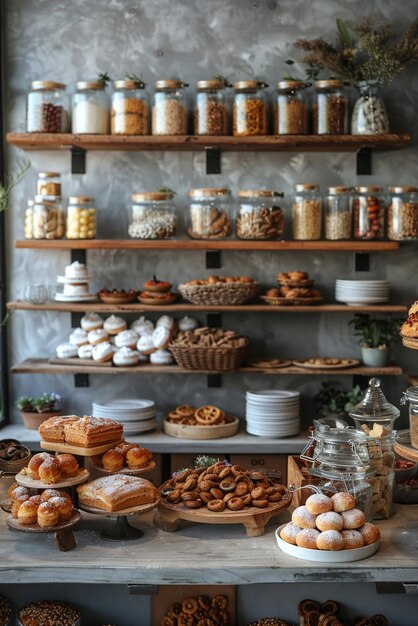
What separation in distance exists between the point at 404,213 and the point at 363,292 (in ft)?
1.58

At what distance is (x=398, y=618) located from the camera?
3.08 metres

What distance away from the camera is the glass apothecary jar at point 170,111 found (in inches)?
187

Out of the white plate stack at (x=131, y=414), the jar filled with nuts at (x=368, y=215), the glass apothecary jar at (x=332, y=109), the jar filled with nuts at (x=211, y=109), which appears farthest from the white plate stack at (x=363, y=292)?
the white plate stack at (x=131, y=414)

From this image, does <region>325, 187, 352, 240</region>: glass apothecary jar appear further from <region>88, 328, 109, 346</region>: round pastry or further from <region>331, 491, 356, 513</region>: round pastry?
<region>331, 491, 356, 513</region>: round pastry

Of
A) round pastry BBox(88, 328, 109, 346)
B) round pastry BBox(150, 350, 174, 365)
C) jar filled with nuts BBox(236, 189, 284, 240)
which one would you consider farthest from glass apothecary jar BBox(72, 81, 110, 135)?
round pastry BBox(150, 350, 174, 365)

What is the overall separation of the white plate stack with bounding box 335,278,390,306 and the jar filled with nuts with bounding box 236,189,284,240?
1.60 ft

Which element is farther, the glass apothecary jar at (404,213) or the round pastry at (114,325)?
the round pastry at (114,325)

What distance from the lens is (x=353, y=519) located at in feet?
9.27

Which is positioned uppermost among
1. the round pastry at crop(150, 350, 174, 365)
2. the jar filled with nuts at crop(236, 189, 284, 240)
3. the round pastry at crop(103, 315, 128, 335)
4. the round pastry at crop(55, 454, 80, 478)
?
the jar filled with nuts at crop(236, 189, 284, 240)

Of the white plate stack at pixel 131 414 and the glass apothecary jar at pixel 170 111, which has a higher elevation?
the glass apothecary jar at pixel 170 111

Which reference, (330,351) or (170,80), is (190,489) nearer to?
(330,351)

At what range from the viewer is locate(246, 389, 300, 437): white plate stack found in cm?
472

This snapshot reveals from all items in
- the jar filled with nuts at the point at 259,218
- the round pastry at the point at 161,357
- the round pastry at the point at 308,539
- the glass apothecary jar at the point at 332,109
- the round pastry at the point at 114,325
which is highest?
the glass apothecary jar at the point at 332,109

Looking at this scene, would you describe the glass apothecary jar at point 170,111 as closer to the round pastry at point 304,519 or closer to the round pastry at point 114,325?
the round pastry at point 114,325
